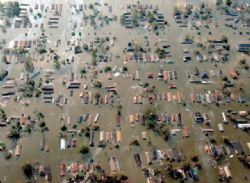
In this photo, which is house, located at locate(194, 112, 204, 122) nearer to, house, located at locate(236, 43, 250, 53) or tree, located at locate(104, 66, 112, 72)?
tree, located at locate(104, 66, 112, 72)

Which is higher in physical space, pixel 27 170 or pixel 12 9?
pixel 12 9

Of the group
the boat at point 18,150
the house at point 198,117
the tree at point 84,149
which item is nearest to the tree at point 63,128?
the tree at point 84,149

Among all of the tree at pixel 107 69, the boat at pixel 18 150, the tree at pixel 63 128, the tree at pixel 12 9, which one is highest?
the tree at pixel 12 9

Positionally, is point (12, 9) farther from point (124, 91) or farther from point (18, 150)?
point (18, 150)

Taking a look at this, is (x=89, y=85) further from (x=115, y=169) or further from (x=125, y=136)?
(x=115, y=169)

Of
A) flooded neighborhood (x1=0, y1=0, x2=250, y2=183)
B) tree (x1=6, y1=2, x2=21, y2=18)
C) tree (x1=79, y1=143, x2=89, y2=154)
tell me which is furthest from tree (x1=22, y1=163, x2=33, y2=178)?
tree (x1=6, y1=2, x2=21, y2=18)

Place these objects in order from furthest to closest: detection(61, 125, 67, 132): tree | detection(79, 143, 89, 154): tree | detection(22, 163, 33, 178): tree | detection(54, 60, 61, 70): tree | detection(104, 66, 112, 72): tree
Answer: detection(54, 60, 61, 70): tree
detection(104, 66, 112, 72): tree
detection(61, 125, 67, 132): tree
detection(79, 143, 89, 154): tree
detection(22, 163, 33, 178): tree

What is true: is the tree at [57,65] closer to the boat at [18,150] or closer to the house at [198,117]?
the boat at [18,150]

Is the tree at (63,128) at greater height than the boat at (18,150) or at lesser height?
greater

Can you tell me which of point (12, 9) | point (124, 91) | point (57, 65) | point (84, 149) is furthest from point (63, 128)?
point (12, 9)
